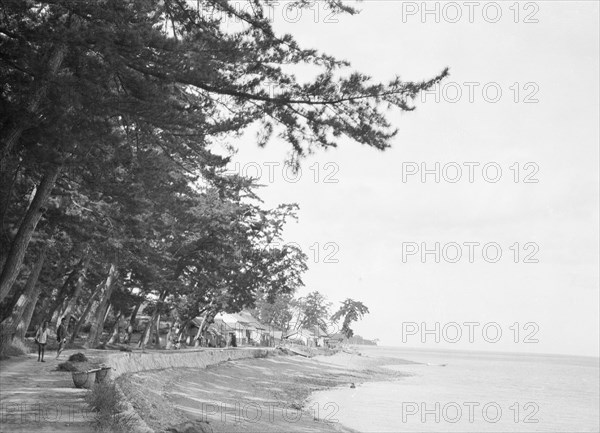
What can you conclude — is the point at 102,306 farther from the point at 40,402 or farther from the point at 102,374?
the point at 40,402

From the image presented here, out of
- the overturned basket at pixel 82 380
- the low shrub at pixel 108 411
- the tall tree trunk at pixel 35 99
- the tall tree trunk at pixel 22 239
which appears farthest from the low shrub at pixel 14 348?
the tall tree trunk at pixel 35 99

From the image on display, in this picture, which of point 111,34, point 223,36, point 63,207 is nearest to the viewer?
point 111,34

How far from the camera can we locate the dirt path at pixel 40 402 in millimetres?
9055

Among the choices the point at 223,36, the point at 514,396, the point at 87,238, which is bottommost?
the point at 514,396

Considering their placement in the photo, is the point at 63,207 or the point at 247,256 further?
the point at 247,256

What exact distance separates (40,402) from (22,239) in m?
3.22

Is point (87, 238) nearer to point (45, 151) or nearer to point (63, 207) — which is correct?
point (63, 207)

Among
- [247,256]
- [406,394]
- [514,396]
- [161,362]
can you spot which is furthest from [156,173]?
[514,396]

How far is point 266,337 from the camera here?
9212 cm

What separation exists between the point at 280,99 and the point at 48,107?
3.77 m

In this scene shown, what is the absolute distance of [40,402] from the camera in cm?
1105

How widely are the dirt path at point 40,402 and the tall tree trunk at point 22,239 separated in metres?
2.02

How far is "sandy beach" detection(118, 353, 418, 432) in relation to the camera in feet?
53.0

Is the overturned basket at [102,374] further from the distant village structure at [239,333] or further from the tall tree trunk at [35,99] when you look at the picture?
the distant village structure at [239,333]
